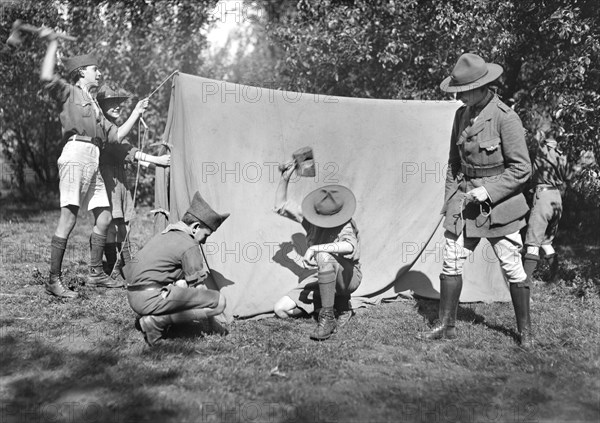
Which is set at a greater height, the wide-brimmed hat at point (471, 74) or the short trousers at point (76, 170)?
the wide-brimmed hat at point (471, 74)

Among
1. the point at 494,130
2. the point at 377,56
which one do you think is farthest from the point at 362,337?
the point at 377,56

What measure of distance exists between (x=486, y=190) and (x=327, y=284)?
4.22ft

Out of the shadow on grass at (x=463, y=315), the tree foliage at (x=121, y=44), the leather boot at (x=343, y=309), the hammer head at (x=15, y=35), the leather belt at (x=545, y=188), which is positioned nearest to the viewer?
the shadow on grass at (x=463, y=315)

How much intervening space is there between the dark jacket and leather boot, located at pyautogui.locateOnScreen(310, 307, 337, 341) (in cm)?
103

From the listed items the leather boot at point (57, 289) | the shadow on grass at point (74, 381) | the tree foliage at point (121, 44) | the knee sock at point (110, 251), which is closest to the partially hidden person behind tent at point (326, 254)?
the shadow on grass at point (74, 381)

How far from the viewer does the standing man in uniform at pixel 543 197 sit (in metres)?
5.79

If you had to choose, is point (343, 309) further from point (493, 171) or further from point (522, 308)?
point (493, 171)

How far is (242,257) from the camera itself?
5.57 metres

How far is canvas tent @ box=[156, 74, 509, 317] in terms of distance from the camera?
18.1 feet

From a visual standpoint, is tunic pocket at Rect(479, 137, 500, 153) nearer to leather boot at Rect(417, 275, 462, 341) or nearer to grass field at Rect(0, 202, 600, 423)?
leather boot at Rect(417, 275, 462, 341)

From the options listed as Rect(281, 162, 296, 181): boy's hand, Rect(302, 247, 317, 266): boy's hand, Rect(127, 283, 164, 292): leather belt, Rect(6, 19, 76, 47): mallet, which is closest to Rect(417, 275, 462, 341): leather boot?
Rect(302, 247, 317, 266): boy's hand

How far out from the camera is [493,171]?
15.4 ft

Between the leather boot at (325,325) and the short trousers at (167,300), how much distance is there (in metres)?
0.80

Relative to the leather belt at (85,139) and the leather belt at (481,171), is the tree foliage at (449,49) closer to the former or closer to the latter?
the leather belt at (481,171)
